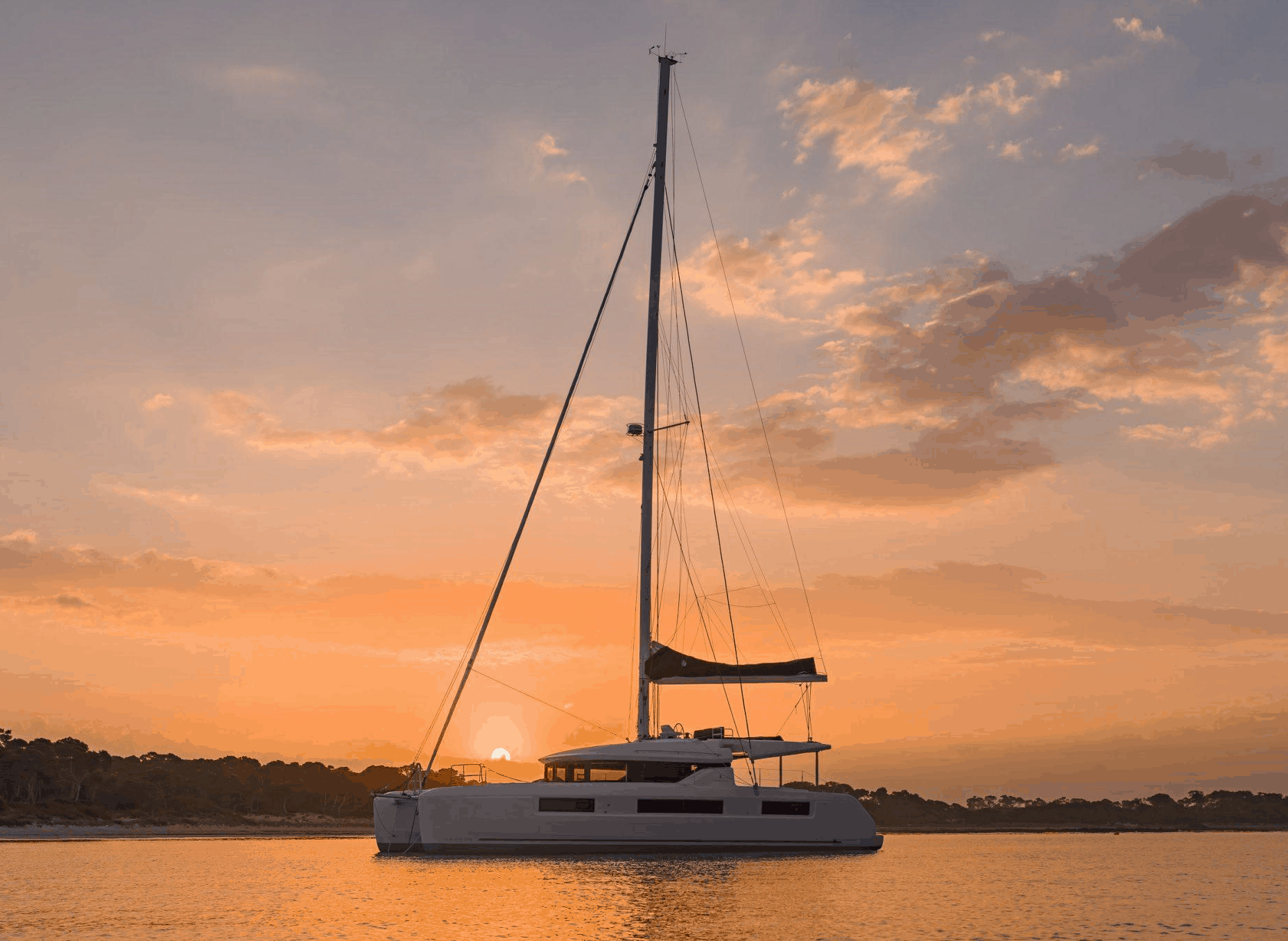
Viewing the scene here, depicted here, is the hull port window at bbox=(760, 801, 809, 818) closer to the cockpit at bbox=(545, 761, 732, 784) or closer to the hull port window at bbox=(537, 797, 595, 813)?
the cockpit at bbox=(545, 761, 732, 784)

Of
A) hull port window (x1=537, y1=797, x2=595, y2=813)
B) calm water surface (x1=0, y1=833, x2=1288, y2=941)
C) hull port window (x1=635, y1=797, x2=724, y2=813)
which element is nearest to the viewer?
calm water surface (x1=0, y1=833, x2=1288, y2=941)

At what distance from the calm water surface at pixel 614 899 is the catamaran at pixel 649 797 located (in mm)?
764

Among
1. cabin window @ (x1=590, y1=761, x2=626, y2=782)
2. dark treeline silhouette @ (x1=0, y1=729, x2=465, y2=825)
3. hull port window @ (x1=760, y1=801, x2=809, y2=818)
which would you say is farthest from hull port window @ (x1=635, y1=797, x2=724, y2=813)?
dark treeline silhouette @ (x1=0, y1=729, x2=465, y2=825)

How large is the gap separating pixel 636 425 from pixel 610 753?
8527 mm

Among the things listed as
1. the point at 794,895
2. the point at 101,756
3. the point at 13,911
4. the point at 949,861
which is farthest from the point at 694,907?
the point at 101,756

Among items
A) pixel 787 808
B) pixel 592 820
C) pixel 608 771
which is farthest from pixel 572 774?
pixel 787 808

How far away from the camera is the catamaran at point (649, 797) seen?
89.1ft

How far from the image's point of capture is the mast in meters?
28.9

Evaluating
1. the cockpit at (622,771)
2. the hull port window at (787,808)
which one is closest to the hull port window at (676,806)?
the cockpit at (622,771)

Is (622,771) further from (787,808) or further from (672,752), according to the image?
(787,808)

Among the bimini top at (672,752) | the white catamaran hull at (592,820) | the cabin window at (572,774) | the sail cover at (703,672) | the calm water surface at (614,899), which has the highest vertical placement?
the sail cover at (703,672)

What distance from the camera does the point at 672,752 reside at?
92.5 ft

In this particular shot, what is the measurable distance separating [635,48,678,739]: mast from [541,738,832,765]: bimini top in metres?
0.99

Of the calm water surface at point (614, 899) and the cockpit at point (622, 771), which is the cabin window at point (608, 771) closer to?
the cockpit at point (622, 771)
